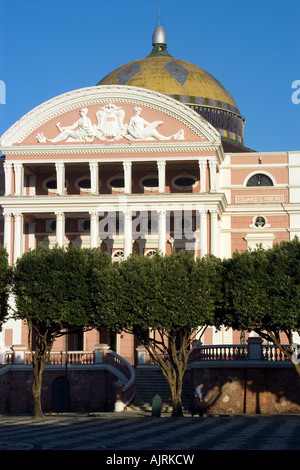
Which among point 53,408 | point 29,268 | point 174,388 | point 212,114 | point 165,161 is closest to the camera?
point 174,388

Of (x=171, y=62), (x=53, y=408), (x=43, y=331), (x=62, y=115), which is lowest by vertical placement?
(x=53, y=408)

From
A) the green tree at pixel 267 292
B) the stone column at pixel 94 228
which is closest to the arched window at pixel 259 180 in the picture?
the stone column at pixel 94 228

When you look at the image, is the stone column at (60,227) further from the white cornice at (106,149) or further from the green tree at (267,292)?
the green tree at (267,292)

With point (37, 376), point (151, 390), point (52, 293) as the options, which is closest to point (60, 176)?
point (52, 293)

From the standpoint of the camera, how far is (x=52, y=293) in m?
53.4

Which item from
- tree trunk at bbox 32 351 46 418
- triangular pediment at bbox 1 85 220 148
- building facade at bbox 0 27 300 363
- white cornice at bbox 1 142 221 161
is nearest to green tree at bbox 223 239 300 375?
tree trunk at bbox 32 351 46 418

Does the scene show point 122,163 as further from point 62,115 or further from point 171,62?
point 171,62

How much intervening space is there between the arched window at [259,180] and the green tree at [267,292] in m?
21.9

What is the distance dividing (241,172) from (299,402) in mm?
23597

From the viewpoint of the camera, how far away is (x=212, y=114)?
279 ft

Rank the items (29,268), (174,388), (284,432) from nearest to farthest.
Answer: (284,432) < (174,388) < (29,268)

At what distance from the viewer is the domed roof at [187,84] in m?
84.1

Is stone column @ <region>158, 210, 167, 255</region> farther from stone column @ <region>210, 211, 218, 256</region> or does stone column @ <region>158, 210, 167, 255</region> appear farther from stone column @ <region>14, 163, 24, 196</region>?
stone column @ <region>14, 163, 24, 196</region>

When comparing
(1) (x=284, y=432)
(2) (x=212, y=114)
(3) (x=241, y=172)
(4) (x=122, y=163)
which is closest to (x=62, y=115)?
(4) (x=122, y=163)
